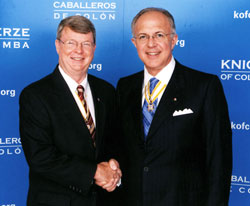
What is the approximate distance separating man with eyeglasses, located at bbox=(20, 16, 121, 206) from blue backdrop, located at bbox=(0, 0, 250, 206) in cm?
98

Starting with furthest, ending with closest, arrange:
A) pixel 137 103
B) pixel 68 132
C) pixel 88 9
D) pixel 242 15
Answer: pixel 88 9 → pixel 242 15 → pixel 137 103 → pixel 68 132

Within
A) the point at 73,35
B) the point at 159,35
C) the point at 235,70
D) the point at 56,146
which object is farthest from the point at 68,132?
the point at 235,70

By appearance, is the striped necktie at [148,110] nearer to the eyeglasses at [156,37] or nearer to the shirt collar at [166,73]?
the shirt collar at [166,73]

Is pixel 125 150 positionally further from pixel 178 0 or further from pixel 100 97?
pixel 178 0

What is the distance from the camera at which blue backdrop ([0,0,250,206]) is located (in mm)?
3168

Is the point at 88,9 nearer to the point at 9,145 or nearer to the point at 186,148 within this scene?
the point at 9,145

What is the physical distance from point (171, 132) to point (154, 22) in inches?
27.0

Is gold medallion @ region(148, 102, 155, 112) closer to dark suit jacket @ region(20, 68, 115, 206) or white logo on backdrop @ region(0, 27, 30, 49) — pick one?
dark suit jacket @ region(20, 68, 115, 206)

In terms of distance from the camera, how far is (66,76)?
231 cm

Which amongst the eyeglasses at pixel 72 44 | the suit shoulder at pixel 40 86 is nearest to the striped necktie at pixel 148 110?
the eyeglasses at pixel 72 44

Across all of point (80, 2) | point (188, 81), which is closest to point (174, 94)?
point (188, 81)

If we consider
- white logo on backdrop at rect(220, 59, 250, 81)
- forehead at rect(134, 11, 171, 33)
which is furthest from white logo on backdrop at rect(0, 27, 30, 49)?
white logo on backdrop at rect(220, 59, 250, 81)

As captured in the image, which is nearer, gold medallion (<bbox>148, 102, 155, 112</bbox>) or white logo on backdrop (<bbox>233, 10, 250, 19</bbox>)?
gold medallion (<bbox>148, 102, 155, 112</bbox>)

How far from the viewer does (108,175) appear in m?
2.20
